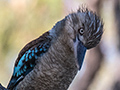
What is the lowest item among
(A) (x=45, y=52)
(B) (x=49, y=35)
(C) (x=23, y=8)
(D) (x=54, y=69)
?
(D) (x=54, y=69)

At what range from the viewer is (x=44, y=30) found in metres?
11.0

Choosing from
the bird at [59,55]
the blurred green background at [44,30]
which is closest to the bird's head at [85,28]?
the bird at [59,55]

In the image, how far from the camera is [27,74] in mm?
3496

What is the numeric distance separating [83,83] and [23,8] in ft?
15.0

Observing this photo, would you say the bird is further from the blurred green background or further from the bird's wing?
the blurred green background

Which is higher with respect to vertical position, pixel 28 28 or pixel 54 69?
pixel 28 28

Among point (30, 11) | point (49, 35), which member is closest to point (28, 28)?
point (30, 11)

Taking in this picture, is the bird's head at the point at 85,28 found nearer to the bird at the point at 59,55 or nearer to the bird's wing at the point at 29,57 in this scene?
the bird at the point at 59,55

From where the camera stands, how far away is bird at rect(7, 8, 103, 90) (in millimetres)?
3391

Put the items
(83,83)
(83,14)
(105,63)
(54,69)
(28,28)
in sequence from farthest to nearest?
1. (28,28)
2. (105,63)
3. (83,83)
4. (83,14)
5. (54,69)

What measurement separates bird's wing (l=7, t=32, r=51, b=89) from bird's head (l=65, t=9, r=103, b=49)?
356mm

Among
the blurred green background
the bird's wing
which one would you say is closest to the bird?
the bird's wing

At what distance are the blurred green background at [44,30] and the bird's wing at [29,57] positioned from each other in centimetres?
614

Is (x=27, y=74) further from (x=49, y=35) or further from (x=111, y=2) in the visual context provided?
(x=111, y=2)
